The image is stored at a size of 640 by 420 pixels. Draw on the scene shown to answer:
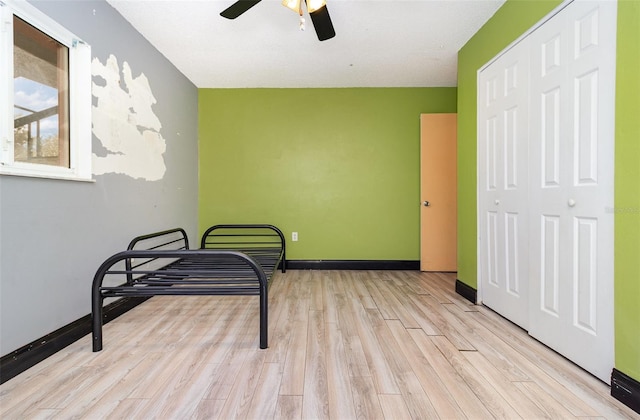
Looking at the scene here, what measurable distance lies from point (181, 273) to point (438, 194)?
2997 millimetres

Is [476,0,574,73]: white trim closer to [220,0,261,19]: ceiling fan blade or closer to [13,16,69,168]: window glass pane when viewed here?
[220,0,261,19]: ceiling fan blade

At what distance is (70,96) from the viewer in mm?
1860

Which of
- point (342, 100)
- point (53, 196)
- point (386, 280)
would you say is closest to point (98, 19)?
point (53, 196)

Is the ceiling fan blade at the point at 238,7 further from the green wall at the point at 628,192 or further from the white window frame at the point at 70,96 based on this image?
the green wall at the point at 628,192

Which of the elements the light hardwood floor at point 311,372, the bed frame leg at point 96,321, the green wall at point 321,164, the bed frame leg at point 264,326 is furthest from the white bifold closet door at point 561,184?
the bed frame leg at point 96,321

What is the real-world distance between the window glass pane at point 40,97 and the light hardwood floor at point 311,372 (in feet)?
3.87

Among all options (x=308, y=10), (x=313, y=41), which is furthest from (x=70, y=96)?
(x=313, y=41)

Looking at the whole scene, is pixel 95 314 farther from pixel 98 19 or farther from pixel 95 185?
pixel 98 19

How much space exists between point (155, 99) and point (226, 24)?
1.03m

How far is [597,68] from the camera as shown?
1.38 meters

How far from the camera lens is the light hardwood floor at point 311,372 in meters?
1.18

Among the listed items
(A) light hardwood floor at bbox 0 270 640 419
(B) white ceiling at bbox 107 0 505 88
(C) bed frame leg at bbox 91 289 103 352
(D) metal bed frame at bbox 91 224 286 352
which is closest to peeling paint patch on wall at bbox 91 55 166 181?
(B) white ceiling at bbox 107 0 505 88

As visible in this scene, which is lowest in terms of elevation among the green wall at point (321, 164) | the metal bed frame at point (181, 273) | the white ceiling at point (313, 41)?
the metal bed frame at point (181, 273)

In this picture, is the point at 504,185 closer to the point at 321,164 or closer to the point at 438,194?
the point at 438,194
